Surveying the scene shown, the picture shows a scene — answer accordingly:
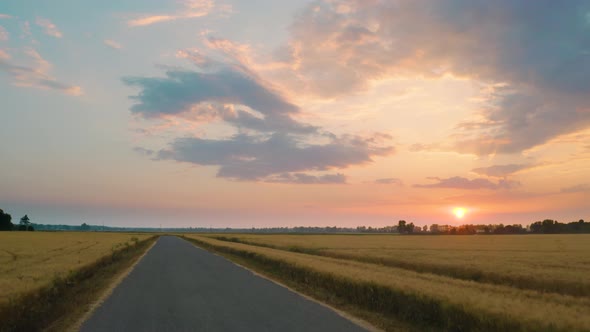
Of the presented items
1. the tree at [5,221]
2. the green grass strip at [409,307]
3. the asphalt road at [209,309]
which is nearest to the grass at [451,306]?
the green grass strip at [409,307]

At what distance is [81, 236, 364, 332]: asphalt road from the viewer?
1058 cm

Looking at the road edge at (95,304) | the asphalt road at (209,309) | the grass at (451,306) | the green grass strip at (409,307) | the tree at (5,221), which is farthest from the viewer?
the tree at (5,221)

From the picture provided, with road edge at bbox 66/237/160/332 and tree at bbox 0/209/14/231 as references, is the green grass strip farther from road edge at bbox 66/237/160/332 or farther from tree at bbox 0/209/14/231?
tree at bbox 0/209/14/231

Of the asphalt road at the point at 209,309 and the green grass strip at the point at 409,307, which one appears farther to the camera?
the asphalt road at the point at 209,309

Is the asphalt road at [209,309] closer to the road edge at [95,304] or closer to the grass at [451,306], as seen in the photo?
the road edge at [95,304]

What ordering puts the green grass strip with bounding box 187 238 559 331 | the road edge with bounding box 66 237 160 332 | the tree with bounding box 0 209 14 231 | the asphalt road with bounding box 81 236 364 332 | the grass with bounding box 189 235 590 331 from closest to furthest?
the grass with bounding box 189 235 590 331 < the green grass strip with bounding box 187 238 559 331 < the asphalt road with bounding box 81 236 364 332 < the road edge with bounding box 66 237 160 332 < the tree with bounding box 0 209 14 231

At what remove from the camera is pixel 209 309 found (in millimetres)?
12797

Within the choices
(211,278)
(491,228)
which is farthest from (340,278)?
(491,228)

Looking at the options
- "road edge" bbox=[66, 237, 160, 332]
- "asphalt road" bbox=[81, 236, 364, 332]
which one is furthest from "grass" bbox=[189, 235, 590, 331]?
"road edge" bbox=[66, 237, 160, 332]

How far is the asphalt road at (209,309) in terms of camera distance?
10.6 m

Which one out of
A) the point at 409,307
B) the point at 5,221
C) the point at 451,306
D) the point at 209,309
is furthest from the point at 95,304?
the point at 5,221

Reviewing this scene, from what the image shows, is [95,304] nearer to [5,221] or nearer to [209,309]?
[209,309]

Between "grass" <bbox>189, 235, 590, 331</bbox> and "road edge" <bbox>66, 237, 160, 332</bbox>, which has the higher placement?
"grass" <bbox>189, 235, 590, 331</bbox>

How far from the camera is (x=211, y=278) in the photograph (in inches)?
846
